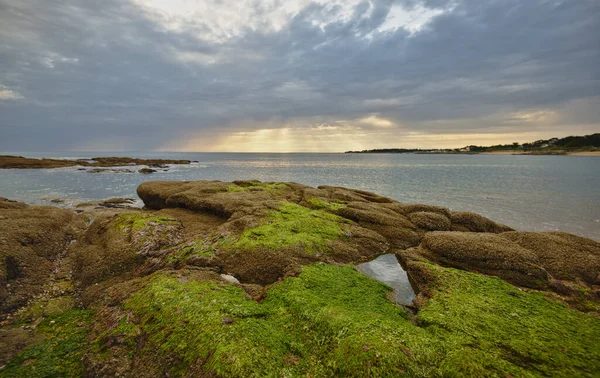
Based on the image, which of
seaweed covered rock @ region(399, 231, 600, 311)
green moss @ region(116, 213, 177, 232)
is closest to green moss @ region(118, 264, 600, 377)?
seaweed covered rock @ region(399, 231, 600, 311)

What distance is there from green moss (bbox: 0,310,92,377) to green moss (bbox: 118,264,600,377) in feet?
6.20

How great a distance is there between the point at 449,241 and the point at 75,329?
61.2 feet

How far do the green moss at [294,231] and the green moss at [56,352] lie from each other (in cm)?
730

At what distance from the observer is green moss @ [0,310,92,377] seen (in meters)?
8.12

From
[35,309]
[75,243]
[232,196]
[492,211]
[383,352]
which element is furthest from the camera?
[492,211]

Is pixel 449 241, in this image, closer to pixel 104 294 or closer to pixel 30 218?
pixel 104 294

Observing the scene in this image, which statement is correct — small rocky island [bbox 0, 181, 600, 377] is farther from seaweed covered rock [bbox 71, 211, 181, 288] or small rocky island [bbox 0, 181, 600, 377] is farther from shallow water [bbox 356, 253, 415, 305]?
shallow water [bbox 356, 253, 415, 305]

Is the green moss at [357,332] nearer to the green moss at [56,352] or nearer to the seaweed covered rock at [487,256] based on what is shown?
the green moss at [56,352]

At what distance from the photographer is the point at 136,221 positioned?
61.0 feet

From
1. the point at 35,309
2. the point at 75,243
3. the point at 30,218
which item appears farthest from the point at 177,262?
the point at 30,218

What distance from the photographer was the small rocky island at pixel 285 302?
745cm

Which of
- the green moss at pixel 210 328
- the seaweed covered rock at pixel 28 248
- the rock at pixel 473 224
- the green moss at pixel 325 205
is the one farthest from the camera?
the green moss at pixel 325 205

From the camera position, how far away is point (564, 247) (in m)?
15.6

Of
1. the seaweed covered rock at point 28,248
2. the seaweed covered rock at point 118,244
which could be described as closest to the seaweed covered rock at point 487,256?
the seaweed covered rock at point 118,244
